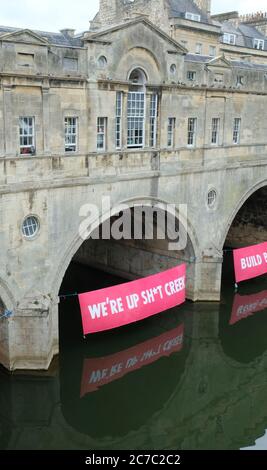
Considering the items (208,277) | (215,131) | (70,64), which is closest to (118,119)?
(70,64)

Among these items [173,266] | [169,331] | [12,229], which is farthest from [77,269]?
[12,229]

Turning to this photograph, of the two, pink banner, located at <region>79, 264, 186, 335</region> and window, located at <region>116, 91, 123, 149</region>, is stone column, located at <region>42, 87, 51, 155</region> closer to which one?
window, located at <region>116, 91, 123, 149</region>

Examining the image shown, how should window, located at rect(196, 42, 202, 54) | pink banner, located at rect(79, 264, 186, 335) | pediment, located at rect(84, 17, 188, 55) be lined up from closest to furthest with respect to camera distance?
1. pediment, located at rect(84, 17, 188, 55)
2. pink banner, located at rect(79, 264, 186, 335)
3. window, located at rect(196, 42, 202, 54)

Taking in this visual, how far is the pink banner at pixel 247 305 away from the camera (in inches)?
920

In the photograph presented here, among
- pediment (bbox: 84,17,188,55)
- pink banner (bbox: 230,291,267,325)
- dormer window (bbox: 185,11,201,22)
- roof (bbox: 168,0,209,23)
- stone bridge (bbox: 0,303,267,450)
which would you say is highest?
roof (bbox: 168,0,209,23)

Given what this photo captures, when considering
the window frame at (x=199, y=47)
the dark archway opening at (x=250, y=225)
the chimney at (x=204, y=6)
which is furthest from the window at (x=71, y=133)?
the chimney at (x=204, y=6)

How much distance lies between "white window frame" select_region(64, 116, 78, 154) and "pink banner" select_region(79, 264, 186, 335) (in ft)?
17.2

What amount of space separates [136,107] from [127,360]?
977cm

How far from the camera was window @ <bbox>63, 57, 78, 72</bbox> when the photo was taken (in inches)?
623

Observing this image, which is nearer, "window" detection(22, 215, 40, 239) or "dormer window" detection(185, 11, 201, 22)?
"window" detection(22, 215, 40, 239)

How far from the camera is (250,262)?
25.2m

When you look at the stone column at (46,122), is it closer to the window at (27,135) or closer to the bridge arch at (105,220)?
the window at (27,135)

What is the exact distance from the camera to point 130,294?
19.7 meters

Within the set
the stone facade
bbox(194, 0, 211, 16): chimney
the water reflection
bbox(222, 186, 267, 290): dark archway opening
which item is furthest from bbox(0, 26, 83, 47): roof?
bbox(194, 0, 211, 16): chimney
